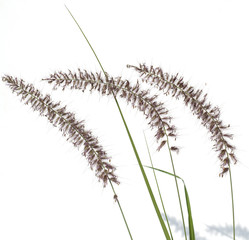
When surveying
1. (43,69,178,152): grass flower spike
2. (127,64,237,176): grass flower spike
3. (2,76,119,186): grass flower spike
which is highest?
(127,64,237,176): grass flower spike

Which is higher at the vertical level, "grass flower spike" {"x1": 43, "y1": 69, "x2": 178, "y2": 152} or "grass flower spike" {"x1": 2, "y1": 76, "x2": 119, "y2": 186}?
"grass flower spike" {"x1": 43, "y1": 69, "x2": 178, "y2": 152}

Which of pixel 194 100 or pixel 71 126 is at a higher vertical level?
pixel 194 100

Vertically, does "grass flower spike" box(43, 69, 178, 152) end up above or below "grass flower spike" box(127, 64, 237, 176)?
below

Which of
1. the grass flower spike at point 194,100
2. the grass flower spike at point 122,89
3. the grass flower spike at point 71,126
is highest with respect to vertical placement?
the grass flower spike at point 194,100

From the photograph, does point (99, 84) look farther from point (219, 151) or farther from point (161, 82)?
point (219, 151)

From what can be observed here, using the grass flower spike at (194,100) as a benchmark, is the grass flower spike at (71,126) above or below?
below

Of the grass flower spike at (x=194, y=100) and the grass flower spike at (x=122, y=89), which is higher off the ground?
the grass flower spike at (x=194, y=100)

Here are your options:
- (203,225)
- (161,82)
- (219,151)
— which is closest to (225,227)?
(203,225)

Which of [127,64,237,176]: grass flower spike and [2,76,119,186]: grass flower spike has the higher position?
[127,64,237,176]: grass flower spike
